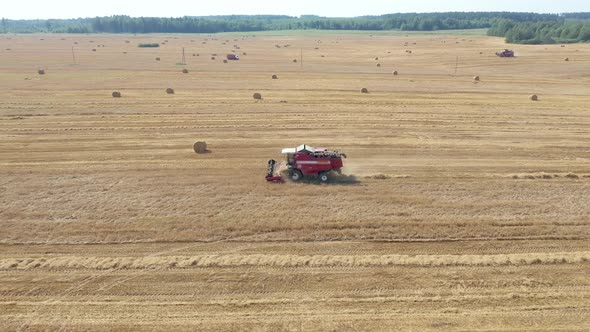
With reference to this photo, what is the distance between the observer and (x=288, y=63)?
2640 inches

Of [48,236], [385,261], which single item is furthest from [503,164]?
[48,236]

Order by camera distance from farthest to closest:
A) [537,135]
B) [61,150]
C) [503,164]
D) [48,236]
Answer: [537,135]
[61,150]
[503,164]
[48,236]

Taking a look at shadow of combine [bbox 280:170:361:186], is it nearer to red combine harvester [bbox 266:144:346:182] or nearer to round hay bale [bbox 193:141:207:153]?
red combine harvester [bbox 266:144:346:182]

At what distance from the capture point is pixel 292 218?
15672 millimetres

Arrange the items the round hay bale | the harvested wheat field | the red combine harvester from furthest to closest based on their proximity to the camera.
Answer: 1. the round hay bale
2. the red combine harvester
3. the harvested wheat field

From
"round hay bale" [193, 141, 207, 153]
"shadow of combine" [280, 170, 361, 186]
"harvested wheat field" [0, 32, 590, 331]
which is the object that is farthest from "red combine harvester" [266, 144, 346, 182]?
"round hay bale" [193, 141, 207, 153]

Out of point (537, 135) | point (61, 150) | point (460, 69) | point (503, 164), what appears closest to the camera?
point (503, 164)

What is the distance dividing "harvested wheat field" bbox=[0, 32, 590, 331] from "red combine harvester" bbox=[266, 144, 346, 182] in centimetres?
49

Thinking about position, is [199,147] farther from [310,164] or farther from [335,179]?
[335,179]

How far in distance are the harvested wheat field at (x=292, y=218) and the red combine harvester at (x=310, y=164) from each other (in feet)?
1.60

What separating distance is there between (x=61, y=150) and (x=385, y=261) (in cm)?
1789

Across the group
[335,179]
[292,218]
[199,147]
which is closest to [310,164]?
[335,179]

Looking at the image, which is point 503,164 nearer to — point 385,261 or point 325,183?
point 325,183

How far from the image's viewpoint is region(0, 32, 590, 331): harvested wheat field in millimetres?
11172
